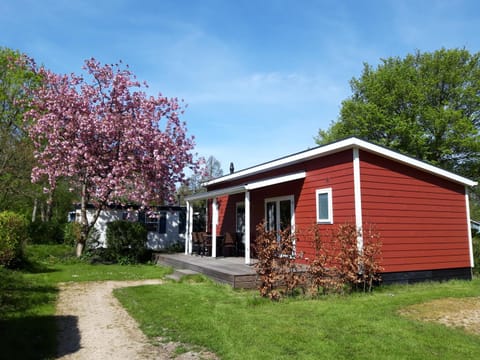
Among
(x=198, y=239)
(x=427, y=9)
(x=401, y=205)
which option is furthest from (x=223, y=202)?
(x=427, y=9)

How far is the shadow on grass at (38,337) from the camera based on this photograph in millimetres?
4109

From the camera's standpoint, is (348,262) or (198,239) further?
(198,239)

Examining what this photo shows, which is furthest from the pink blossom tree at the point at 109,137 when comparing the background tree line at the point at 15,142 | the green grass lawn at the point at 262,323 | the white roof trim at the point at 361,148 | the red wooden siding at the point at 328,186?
the red wooden siding at the point at 328,186

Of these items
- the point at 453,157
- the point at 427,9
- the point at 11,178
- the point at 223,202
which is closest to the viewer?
the point at 427,9

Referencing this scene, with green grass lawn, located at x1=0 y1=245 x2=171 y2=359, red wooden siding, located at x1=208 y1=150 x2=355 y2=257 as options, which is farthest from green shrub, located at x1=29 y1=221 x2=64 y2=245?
red wooden siding, located at x1=208 y1=150 x2=355 y2=257

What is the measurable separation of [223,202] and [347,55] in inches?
304

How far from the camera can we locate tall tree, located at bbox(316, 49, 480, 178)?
72.1 ft

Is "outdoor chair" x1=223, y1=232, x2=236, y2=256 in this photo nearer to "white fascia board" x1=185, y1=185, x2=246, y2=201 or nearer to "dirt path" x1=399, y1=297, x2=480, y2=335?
"white fascia board" x1=185, y1=185, x2=246, y2=201

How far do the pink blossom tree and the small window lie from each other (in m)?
6.09

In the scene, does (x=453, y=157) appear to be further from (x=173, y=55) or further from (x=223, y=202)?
(x=173, y=55)

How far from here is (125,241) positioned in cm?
1412

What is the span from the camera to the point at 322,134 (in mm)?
31406

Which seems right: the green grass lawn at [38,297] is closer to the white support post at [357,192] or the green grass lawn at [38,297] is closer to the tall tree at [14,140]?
the white support post at [357,192]

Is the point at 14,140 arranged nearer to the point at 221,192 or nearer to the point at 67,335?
the point at 221,192
